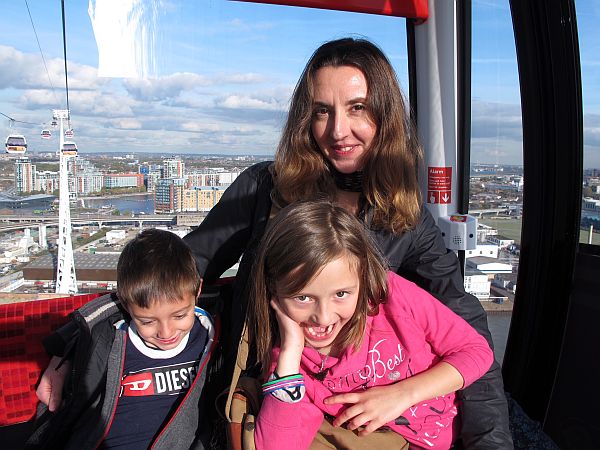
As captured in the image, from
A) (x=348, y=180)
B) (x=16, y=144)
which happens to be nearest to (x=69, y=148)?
(x=16, y=144)

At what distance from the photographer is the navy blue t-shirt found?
64.6 inches

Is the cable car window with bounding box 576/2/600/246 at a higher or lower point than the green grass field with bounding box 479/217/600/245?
higher

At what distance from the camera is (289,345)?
4.45 feet

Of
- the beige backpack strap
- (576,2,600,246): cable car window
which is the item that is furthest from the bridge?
(576,2,600,246): cable car window

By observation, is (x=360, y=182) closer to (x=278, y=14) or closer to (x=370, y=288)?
(x=370, y=288)

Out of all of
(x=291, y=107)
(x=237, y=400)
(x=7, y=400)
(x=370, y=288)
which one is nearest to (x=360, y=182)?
(x=291, y=107)

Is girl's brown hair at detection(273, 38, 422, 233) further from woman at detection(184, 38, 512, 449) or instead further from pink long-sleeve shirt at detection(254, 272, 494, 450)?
pink long-sleeve shirt at detection(254, 272, 494, 450)

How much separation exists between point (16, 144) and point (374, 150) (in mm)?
2542

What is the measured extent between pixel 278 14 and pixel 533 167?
1800 mm

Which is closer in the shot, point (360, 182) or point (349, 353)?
point (349, 353)

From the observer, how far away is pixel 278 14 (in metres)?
3.16

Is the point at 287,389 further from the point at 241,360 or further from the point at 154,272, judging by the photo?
the point at 154,272

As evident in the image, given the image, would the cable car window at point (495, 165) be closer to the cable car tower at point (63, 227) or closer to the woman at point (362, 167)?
the woman at point (362, 167)

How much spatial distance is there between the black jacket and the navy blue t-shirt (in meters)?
0.16
